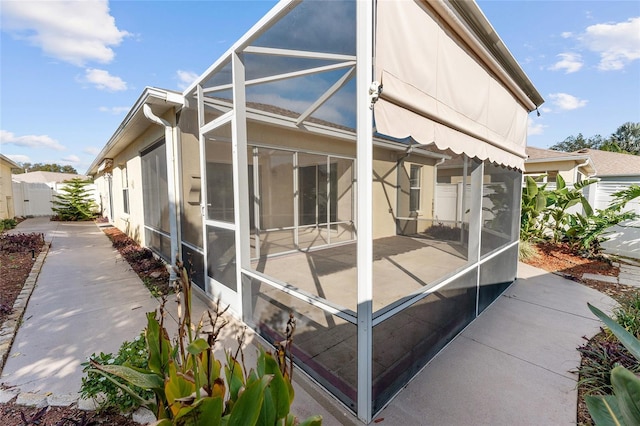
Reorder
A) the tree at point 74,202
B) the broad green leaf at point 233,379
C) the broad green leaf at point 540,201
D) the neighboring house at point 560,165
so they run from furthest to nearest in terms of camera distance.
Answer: the tree at point 74,202 → the neighboring house at point 560,165 → the broad green leaf at point 540,201 → the broad green leaf at point 233,379

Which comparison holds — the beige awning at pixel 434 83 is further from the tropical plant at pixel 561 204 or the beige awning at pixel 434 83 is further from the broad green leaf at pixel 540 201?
the tropical plant at pixel 561 204

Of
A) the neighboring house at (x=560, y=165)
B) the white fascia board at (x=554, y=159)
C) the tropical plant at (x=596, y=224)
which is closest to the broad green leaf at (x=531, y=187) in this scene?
the tropical plant at (x=596, y=224)

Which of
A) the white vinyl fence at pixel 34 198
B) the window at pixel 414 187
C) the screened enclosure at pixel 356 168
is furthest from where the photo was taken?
the white vinyl fence at pixel 34 198

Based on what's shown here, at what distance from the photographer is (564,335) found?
11.6ft

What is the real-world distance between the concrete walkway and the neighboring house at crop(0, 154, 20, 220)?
1232cm

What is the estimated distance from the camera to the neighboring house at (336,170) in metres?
2.18

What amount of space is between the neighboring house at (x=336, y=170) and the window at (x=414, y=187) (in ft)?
7.24

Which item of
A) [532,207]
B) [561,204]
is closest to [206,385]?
[532,207]

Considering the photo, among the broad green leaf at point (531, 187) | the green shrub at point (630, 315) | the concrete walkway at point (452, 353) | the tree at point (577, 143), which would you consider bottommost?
the concrete walkway at point (452, 353)

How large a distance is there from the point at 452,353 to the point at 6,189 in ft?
67.0

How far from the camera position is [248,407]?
1087mm

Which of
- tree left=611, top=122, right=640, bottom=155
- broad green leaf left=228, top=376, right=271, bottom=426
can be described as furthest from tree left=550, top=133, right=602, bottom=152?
broad green leaf left=228, top=376, right=271, bottom=426

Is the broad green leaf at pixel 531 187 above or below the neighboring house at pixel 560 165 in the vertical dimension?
below

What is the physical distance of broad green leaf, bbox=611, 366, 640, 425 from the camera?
3.59 feet
